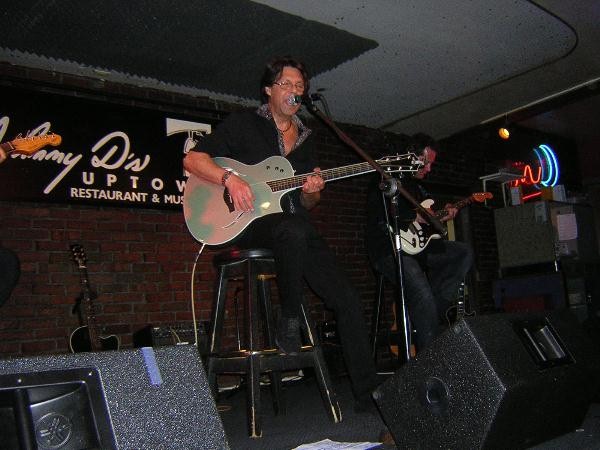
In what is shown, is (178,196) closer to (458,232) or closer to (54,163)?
(54,163)

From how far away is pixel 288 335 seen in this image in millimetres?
2359

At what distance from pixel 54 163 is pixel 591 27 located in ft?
13.6

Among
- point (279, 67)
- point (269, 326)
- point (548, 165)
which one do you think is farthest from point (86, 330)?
point (548, 165)

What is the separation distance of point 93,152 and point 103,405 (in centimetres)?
328

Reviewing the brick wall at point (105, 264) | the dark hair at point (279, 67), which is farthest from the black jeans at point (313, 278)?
the brick wall at point (105, 264)

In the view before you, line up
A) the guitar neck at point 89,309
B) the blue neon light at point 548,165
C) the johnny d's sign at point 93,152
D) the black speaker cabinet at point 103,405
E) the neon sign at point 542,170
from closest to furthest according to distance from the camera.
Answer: the black speaker cabinet at point 103,405
the guitar neck at point 89,309
the johnny d's sign at point 93,152
the neon sign at point 542,170
the blue neon light at point 548,165

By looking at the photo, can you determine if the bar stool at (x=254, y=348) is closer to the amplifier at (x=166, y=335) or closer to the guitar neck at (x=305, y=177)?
the guitar neck at (x=305, y=177)

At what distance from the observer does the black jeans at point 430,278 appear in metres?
3.33

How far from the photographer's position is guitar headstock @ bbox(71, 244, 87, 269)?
3805mm

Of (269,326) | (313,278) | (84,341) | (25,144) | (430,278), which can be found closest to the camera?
(313,278)

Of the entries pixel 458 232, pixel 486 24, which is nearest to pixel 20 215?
pixel 486 24

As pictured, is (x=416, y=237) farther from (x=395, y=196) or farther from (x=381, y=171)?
(x=381, y=171)

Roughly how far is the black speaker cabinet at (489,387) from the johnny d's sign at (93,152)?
119 inches

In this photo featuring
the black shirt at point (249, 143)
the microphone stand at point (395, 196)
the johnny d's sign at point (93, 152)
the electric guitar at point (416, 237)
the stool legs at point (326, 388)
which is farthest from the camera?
the johnny d's sign at point (93, 152)
